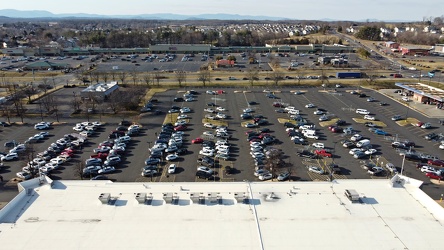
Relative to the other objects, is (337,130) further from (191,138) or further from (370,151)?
(191,138)

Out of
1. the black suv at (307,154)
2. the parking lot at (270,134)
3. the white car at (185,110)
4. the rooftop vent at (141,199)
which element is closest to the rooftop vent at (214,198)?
the rooftop vent at (141,199)

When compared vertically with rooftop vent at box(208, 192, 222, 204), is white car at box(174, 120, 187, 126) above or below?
→ below

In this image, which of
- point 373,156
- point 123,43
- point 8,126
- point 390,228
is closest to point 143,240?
point 390,228

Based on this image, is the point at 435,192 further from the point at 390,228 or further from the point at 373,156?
the point at 390,228

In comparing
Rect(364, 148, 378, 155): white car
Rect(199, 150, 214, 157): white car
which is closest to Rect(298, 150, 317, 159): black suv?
Rect(364, 148, 378, 155): white car

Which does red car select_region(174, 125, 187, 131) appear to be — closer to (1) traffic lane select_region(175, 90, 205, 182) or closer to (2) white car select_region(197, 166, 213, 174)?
(1) traffic lane select_region(175, 90, 205, 182)
